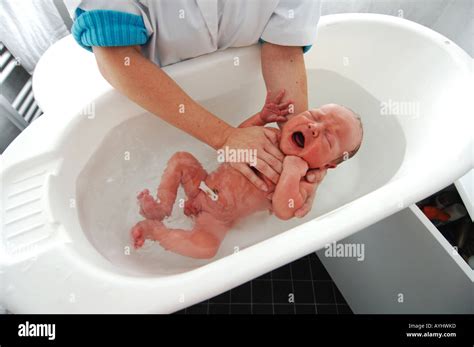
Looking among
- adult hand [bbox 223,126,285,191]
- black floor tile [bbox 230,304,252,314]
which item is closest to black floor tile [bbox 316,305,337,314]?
black floor tile [bbox 230,304,252,314]

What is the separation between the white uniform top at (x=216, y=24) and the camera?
0.96 meters

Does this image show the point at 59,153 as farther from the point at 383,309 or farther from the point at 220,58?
the point at 383,309

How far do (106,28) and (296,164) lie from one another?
1.90 ft

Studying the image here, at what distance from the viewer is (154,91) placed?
99 centimetres

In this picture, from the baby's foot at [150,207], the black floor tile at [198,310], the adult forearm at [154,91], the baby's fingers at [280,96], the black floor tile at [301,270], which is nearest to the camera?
the adult forearm at [154,91]

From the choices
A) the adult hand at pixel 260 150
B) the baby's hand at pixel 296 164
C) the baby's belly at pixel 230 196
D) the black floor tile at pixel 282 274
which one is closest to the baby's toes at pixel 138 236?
the baby's belly at pixel 230 196

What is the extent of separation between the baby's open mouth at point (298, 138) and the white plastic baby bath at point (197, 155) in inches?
8.8

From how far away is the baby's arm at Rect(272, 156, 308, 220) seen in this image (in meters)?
→ 0.96

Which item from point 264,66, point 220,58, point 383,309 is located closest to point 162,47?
point 220,58

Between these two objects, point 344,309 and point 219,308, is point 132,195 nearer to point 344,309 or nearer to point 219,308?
point 219,308

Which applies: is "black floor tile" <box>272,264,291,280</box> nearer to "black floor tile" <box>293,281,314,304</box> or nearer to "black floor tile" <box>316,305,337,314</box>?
"black floor tile" <box>293,281,314,304</box>

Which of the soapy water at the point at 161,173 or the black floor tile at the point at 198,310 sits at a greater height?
the soapy water at the point at 161,173

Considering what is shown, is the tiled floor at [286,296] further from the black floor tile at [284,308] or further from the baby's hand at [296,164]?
the baby's hand at [296,164]

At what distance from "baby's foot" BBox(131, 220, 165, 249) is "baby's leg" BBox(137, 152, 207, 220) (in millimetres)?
51
